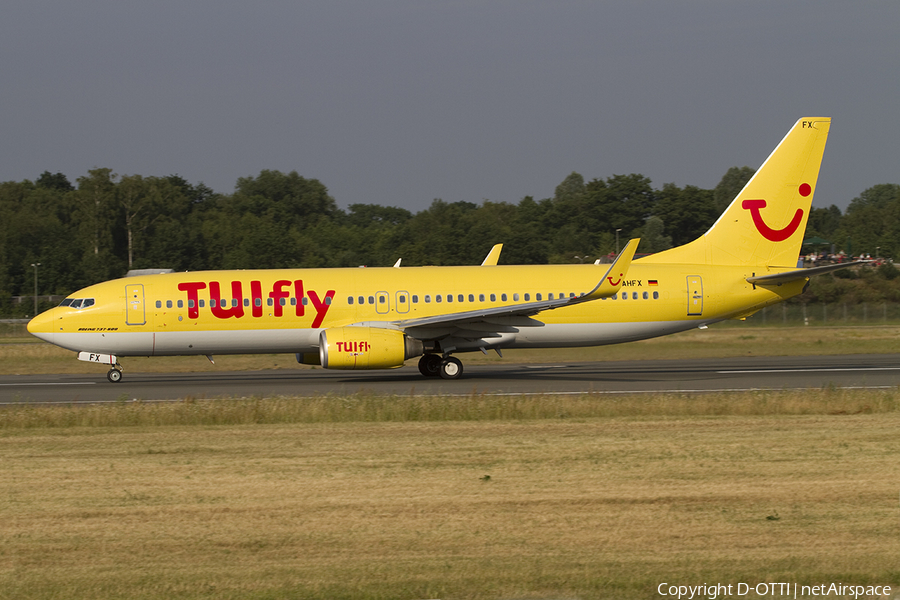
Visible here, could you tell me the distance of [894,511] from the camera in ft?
29.4

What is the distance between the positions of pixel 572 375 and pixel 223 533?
1822 cm

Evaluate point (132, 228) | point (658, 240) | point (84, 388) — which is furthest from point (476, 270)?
point (132, 228)

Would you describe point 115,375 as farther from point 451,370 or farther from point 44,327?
point 451,370

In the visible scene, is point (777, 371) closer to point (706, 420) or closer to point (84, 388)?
point (706, 420)

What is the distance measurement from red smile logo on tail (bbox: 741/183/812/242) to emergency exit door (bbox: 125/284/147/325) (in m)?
18.2

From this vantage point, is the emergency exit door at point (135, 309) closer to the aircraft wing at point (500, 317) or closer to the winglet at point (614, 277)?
the aircraft wing at point (500, 317)

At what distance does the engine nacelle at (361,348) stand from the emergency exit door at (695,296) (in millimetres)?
8823

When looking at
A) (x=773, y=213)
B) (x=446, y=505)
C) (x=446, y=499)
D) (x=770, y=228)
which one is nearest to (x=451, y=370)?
(x=770, y=228)

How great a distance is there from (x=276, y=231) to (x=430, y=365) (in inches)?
2281

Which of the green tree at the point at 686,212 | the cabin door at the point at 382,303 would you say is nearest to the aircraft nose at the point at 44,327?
the cabin door at the point at 382,303

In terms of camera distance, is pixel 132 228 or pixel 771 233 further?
pixel 132 228

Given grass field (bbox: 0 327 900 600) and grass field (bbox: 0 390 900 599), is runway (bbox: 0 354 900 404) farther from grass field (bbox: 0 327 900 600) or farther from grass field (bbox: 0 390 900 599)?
grass field (bbox: 0 390 900 599)

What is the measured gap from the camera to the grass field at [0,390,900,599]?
7227mm

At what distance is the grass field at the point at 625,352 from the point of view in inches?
1262
